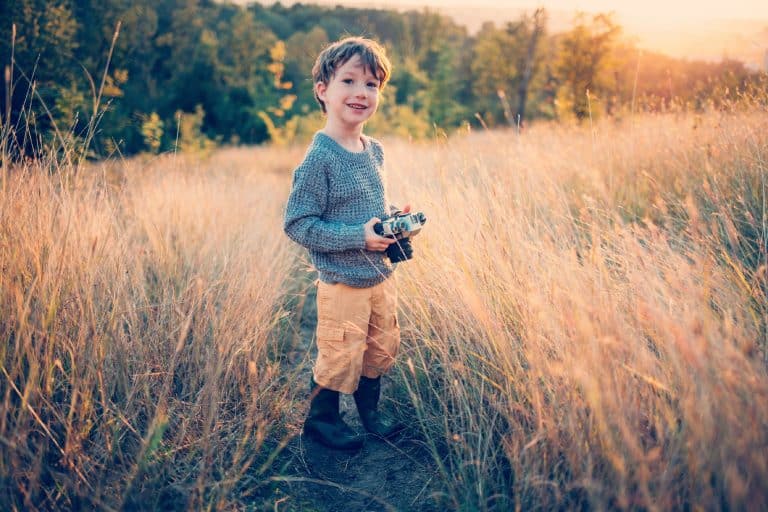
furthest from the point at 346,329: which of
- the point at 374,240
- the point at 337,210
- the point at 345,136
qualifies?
the point at 345,136

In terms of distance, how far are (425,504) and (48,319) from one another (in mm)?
1672

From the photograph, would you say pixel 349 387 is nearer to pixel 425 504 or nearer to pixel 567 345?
pixel 425 504

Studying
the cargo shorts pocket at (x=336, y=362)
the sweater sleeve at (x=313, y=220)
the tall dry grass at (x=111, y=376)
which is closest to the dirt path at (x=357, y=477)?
the tall dry grass at (x=111, y=376)

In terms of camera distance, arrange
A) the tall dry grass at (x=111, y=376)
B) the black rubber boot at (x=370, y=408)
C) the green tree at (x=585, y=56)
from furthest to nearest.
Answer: the green tree at (x=585, y=56) < the black rubber boot at (x=370, y=408) < the tall dry grass at (x=111, y=376)

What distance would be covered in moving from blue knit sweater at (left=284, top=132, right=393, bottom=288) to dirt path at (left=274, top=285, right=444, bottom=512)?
0.81 metres

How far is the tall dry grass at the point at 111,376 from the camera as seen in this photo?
1558 millimetres

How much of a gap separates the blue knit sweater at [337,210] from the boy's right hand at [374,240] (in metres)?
0.02

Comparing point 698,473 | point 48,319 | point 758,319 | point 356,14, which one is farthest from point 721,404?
point 356,14

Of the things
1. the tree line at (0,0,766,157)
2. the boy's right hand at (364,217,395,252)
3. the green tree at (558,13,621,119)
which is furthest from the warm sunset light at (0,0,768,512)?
the green tree at (558,13,621,119)

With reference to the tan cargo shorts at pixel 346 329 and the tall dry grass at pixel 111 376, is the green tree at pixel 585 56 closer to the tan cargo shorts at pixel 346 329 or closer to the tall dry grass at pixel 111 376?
the tan cargo shorts at pixel 346 329

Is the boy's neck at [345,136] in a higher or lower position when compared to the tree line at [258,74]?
lower

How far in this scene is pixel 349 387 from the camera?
2.02 metres

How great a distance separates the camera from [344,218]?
6.53 feet

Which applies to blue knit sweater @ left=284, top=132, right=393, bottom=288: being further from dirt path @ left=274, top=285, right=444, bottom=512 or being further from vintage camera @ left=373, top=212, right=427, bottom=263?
dirt path @ left=274, top=285, right=444, bottom=512
